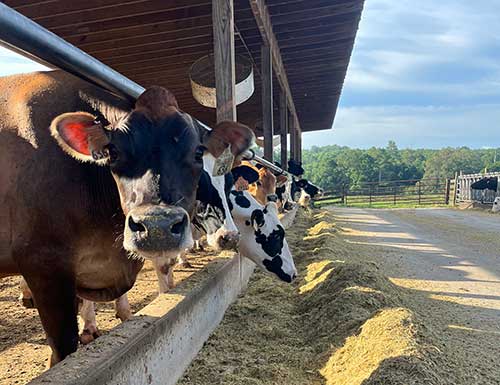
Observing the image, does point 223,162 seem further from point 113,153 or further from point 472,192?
point 472,192

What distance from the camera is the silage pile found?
2285 millimetres

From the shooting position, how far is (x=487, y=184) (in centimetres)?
2383

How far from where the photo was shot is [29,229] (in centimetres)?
215

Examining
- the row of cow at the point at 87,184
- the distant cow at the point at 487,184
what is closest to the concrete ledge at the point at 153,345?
the row of cow at the point at 87,184

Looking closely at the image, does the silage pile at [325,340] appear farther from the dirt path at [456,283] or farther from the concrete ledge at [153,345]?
the dirt path at [456,283]

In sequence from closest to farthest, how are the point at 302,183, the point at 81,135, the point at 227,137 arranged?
the point at 81,135
the point at 227,137
the point at 302,183

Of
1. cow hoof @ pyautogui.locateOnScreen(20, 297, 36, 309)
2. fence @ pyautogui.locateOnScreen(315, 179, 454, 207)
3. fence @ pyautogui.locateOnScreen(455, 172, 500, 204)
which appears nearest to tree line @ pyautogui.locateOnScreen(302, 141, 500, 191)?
fence @ pyautogui.locateOnScreen(315, 179, 454, 207)

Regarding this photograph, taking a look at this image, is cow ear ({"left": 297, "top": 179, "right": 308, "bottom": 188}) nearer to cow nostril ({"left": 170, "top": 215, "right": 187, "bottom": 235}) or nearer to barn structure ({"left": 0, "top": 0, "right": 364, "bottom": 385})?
barn structure ({"left": 0, "top": 0, "right": 364, "bottom": 385})

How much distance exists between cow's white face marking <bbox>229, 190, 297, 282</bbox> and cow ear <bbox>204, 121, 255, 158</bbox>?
6.66ft

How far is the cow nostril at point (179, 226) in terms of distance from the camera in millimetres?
1784

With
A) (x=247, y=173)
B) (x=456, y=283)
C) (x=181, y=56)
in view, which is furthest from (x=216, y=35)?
(x=181, y=56)

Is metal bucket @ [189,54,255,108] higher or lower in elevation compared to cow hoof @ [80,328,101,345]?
higher

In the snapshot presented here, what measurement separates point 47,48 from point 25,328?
2591mm

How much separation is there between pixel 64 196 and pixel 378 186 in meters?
41.7
